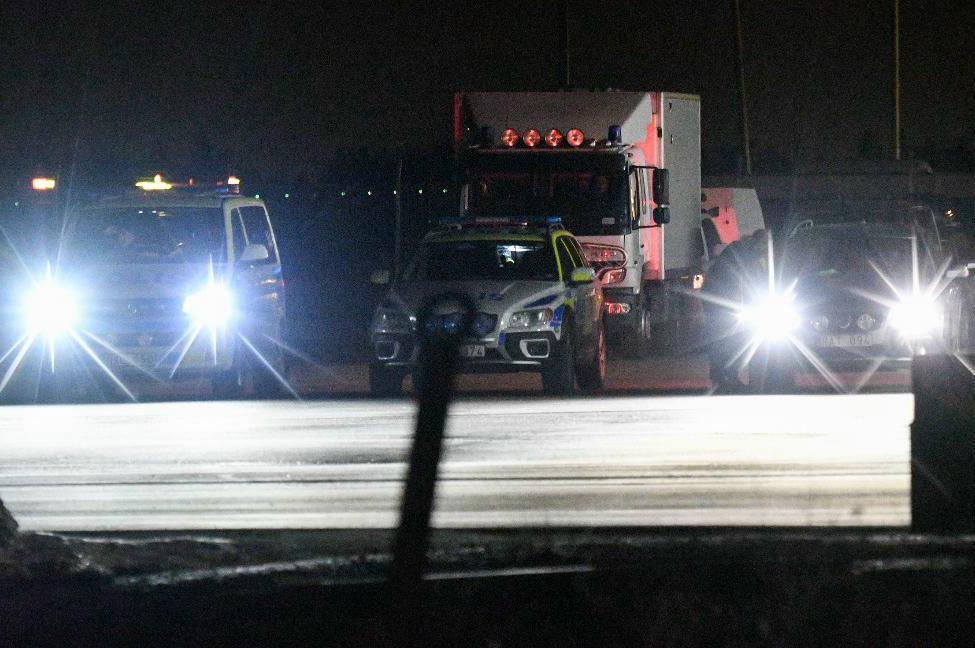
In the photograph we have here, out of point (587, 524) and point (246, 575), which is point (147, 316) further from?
point (246, 575)

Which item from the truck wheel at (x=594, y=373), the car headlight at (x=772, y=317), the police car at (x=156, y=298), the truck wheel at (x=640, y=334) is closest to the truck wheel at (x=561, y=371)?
the truck wheel at (x=594, y=373)

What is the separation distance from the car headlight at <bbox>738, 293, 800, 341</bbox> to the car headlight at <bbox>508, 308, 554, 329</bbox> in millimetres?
1892

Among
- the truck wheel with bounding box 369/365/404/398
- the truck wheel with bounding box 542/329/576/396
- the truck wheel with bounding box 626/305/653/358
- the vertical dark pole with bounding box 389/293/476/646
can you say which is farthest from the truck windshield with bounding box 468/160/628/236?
the vertical dark pole with bounding box 389/293/476/646

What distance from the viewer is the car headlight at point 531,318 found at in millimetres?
17375

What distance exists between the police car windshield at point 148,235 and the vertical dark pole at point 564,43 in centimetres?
2306

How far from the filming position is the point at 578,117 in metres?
23.6

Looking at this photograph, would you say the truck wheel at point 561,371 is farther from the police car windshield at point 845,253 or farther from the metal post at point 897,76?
the metal post at point 897,76

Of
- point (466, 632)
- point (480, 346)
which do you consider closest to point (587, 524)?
point (466, 632)

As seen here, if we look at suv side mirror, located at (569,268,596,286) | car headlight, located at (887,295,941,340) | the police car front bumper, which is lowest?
the police car front bumper

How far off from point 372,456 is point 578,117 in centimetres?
1333

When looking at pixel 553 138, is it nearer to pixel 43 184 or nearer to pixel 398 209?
pixel 398 209

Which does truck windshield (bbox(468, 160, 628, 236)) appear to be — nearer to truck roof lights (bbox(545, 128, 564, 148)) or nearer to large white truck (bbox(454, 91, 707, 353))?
large white truck (bbox(454, 91, 707, 353))

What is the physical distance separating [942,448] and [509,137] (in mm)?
15969

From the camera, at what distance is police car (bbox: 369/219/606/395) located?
57.0 feet
